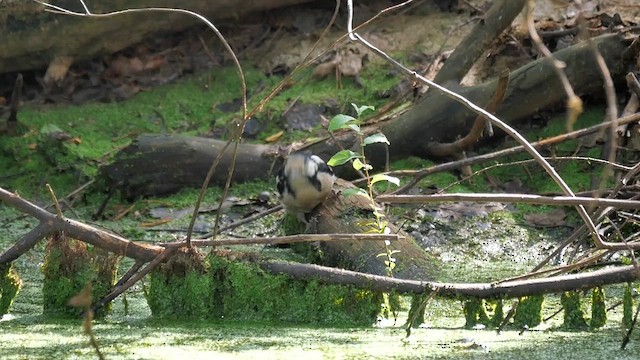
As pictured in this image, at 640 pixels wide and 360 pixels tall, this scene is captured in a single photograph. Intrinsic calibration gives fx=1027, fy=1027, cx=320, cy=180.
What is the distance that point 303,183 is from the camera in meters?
5.10

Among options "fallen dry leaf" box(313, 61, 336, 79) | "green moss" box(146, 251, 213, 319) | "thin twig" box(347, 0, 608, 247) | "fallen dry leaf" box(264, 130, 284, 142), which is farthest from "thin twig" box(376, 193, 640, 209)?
→ "fallen dry leaf" box(313, 61, 336, 79)

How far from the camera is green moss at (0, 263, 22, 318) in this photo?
3.85m

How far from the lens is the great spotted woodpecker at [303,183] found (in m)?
5.08

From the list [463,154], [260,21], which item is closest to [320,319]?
[463,154]

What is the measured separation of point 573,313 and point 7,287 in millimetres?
2073

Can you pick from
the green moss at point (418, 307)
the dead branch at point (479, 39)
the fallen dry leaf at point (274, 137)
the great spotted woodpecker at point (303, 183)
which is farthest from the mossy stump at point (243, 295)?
the fallen dry leaf at point (274, 137)

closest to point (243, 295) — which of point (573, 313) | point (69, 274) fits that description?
point (69, 274)

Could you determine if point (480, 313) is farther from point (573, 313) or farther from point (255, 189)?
point (255, 189)

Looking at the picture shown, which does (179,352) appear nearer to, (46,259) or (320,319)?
(320,319)

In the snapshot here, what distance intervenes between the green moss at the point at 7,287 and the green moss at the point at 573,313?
6.60 feet

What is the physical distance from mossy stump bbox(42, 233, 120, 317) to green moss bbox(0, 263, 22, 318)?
113 mm

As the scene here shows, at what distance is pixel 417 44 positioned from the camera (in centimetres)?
761

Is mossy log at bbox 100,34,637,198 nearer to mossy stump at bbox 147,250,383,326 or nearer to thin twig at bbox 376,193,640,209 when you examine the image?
mossy stump at bbox 147,250,383,326

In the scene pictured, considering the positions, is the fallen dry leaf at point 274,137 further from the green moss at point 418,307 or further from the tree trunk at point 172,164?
the green moss at point 418,307
